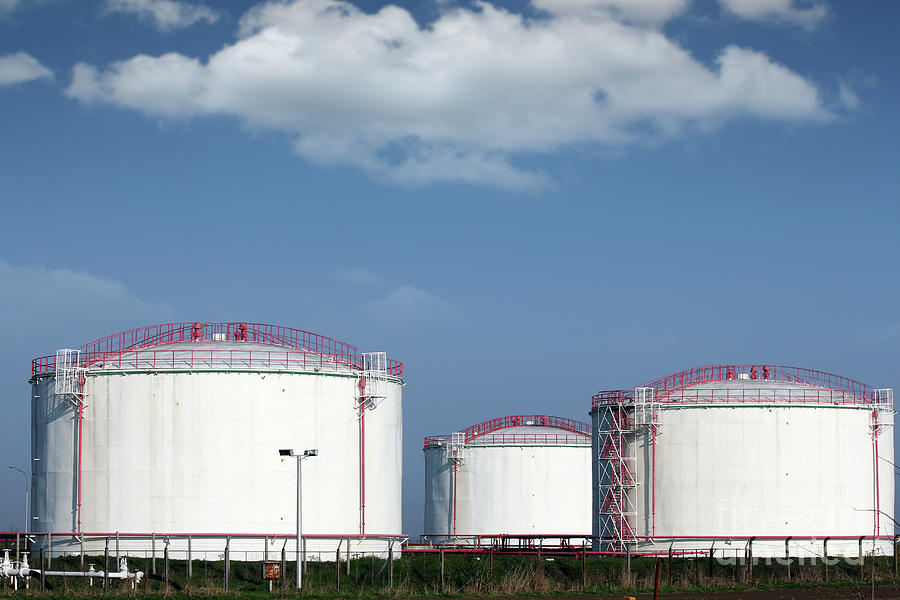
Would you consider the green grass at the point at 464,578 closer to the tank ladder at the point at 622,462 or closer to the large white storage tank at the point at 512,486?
the tank ladder at the point at 622,462

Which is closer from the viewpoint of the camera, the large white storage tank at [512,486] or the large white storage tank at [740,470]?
the large white storage tank at [740,470]

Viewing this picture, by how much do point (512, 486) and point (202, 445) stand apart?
38.7 meters

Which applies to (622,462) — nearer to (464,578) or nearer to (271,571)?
(464,578)

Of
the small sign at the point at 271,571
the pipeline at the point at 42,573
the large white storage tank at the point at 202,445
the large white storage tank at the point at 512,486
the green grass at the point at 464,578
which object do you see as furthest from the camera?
the large white storage tank at the point at 512,486

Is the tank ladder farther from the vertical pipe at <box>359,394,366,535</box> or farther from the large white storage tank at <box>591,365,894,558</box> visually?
the vertical pipe at <box>359,394,366,535</box>

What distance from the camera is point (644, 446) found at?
73.0 meters

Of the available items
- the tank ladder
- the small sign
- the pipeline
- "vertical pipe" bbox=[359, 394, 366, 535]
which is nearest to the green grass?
the pipeline

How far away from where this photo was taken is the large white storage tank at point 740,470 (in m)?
70.9

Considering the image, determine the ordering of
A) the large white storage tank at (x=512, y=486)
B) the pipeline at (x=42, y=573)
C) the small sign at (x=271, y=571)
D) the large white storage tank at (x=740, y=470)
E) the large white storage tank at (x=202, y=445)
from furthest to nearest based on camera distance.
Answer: the large white storage tank at (x=512, y=486)
the large white storage tank at (x=740, y=470)
the large white storage tank at (x=202, y=445)
the pipeline at (x=42, y=573)
the small sign at (x=271, y=571)

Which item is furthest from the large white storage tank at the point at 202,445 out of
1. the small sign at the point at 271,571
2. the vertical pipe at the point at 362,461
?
the small sign at the point at 271,571

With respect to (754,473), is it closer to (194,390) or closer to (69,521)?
(194,390)

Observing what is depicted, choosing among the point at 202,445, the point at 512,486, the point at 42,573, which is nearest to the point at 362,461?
the point at 202,445

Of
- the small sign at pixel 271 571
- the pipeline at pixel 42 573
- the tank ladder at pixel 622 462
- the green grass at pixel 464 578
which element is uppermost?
the tank ladder at pixel 622 462

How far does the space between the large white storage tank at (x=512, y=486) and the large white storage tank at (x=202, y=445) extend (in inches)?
1222
